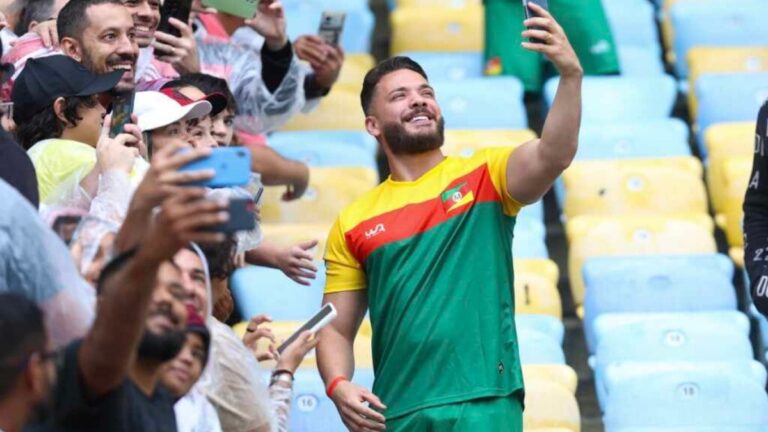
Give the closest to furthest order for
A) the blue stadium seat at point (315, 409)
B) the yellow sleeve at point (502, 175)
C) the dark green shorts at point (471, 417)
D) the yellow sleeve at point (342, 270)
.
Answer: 1. the dark green shorts at point (471, 417)
2. the yellow sleeve at point (502, 175)
3. the yellow sleeve at point (342, 270)
4. the blue stadium seat at point (315, 409)

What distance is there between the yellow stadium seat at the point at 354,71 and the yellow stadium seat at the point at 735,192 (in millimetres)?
1899

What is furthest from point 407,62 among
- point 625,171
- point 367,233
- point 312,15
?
point 312,15

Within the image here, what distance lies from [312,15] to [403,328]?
4.44 m

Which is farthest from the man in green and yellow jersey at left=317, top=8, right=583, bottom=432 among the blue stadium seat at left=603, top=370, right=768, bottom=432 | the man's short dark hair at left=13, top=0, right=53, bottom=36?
the man's short dark hair at left=13, top=0, right=53, bottom=36

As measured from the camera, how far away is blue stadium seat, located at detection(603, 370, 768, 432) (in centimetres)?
576

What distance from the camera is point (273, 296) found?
6512 mm

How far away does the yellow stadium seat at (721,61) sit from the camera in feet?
27.6

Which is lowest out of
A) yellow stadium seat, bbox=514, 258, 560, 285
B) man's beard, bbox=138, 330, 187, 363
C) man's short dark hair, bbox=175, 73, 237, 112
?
yellow stadium seat, bbox=514, 258, 560, 285

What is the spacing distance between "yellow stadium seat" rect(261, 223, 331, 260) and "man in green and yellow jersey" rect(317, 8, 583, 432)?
165 centimetres

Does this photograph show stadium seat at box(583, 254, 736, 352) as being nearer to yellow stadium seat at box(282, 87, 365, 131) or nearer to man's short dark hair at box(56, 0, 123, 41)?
yellow stadium seat at box(282, 87, 365, 131)

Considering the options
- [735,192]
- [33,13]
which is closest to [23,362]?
[33,13]

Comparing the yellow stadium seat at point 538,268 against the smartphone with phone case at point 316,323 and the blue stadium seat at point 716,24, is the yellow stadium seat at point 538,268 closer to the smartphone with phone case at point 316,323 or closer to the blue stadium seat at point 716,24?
the smartphone with phone case at point 316,323

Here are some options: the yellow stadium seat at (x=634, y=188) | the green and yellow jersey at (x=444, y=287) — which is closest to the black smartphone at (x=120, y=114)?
the green and yellow jersey at (x=444, y=287)

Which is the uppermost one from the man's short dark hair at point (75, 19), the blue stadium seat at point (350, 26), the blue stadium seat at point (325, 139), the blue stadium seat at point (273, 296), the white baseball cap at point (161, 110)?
the man's short dark hair at point (75, 19)
